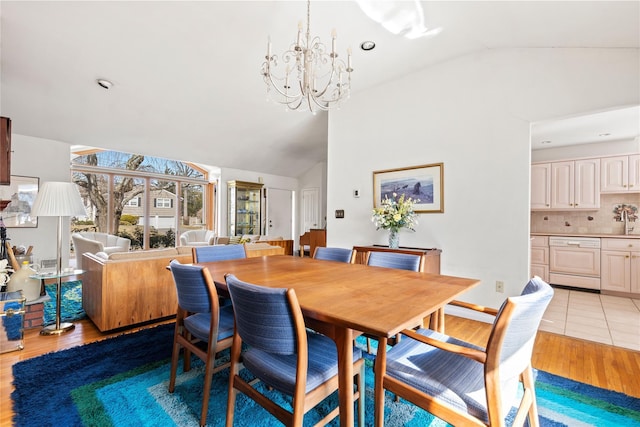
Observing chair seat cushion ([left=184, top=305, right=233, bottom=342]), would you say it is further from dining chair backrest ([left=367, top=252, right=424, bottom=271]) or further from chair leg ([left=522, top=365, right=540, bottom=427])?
chair leg ([left=522, top=365, right=540, bottom=427])

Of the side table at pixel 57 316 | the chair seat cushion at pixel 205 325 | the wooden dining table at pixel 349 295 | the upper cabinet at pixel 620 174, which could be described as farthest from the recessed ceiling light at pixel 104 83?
the upper cabinet at pixel 620 174

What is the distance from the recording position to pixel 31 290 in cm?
262

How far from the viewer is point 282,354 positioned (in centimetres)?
110

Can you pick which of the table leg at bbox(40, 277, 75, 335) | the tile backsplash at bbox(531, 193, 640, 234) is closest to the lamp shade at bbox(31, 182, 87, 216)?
the table leg at bbox(40, 277, 75, 335)

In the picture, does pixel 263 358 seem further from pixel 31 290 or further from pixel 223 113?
pixel 223 113

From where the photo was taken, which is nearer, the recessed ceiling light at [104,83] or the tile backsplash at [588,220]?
the recessed ceiling light at [104,83]

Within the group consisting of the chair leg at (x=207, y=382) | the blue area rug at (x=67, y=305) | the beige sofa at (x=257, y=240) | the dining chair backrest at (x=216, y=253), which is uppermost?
the dining chair backrest at (x=216, y=253)

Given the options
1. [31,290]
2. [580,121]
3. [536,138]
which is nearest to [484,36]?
[580,121]

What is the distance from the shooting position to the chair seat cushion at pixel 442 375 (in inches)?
39.9

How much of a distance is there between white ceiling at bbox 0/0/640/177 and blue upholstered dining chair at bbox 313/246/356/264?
2050mm

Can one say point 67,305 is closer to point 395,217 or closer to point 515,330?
point 395,217

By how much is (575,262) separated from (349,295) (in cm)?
463

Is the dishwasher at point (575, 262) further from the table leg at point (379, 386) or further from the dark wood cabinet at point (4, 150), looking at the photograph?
the dark wood cabinet at point (4, 150)

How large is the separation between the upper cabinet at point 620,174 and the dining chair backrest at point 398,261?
408 centimetres
